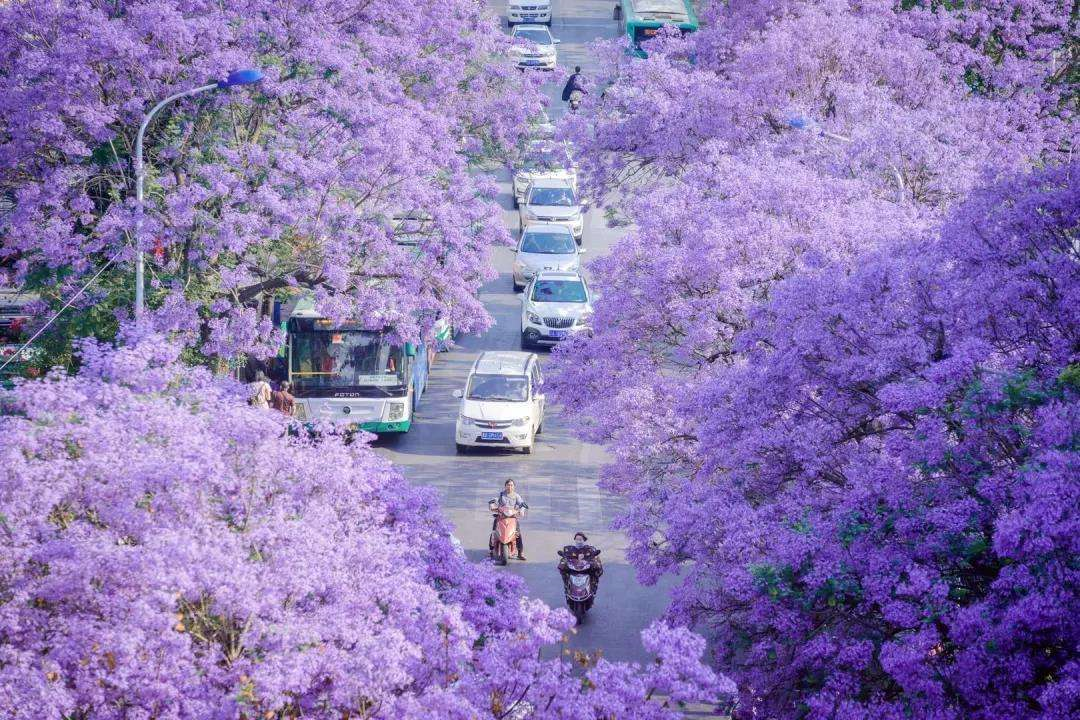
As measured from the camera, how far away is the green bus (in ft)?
156

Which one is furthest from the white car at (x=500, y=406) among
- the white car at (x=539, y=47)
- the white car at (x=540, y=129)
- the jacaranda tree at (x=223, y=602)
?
the white car at (x=539, y=47)

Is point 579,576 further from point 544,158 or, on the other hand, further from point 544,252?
point 544,252

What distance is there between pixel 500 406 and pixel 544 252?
440 inches

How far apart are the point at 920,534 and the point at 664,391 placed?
8273 mm

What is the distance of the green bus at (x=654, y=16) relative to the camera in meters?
47.7

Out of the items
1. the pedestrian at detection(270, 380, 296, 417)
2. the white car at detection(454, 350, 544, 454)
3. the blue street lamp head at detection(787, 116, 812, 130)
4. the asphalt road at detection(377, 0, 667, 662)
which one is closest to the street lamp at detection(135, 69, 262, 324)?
the pedestrian at detection(270, 380, 296, 417)

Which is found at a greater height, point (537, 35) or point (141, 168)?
point (141, 168)

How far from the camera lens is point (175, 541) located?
9977mm

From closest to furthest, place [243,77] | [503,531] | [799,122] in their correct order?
[243,77]
[503,531]
[799,122]

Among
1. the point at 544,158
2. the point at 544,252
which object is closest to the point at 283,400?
the point at 544,158

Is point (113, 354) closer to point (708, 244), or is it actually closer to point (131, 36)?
point (708, 244)

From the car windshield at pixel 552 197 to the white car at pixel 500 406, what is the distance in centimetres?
1348

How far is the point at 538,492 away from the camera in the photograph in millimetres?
24656

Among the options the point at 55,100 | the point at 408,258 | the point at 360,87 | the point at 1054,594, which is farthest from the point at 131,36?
the point at 1054,594
